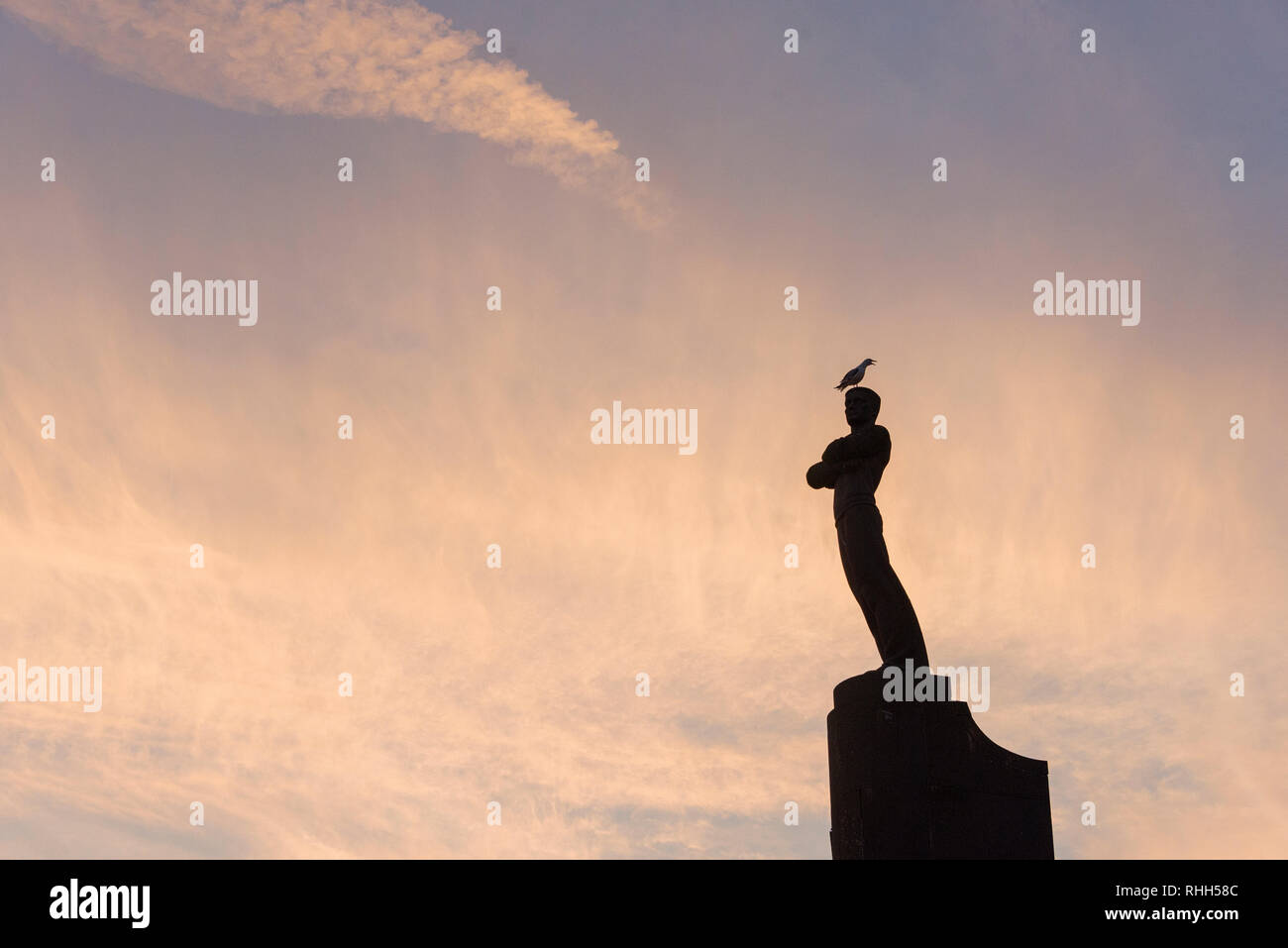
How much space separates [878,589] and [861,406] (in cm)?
232

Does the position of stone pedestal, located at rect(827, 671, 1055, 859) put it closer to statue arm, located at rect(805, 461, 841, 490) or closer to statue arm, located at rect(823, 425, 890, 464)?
statue arm, located at rect(805, 461, 841, 490)

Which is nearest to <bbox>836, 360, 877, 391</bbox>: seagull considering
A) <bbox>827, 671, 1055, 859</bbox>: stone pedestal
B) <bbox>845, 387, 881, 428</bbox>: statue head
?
<bbox>845, 387, 881, 428</bbox>: statue head

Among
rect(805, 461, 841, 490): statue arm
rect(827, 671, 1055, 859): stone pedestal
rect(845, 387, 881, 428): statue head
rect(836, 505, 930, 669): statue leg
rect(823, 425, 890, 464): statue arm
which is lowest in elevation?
rect(827, 671, 1055, 859): stone pedestal

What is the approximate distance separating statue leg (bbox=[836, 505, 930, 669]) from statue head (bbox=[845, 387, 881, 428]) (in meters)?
1.16

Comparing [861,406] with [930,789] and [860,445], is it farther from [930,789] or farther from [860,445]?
[930,789]

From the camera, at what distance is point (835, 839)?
515 inches

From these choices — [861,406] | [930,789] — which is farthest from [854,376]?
[930,789]

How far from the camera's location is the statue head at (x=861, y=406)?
1439cm

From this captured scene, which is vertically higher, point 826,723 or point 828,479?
point 828,479

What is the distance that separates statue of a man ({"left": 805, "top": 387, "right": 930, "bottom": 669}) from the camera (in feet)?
43.6
